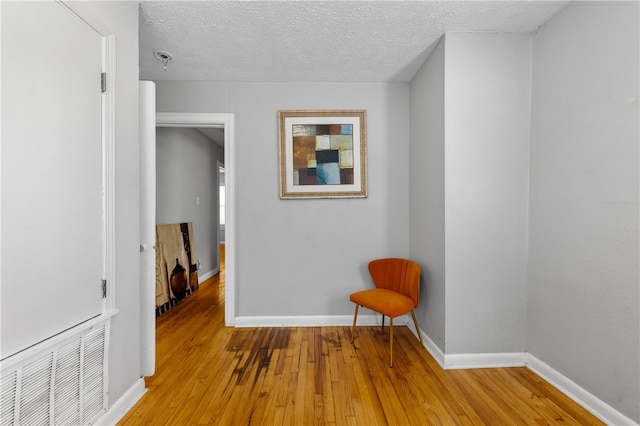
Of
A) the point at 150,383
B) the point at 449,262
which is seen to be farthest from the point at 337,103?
the point at 150,383

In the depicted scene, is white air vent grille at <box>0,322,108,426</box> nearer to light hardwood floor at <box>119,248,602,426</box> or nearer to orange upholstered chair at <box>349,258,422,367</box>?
light hardwood floor at <box>119,248,602,426</box>

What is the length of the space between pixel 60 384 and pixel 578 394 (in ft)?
8.69

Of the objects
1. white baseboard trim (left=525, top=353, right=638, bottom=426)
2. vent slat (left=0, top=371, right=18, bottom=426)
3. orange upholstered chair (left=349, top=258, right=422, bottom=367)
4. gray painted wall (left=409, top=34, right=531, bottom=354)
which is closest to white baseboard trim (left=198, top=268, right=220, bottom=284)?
orange upholstered chair (left=349, top=258, right=422, bottom=367)

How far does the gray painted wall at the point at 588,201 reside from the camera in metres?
1.37

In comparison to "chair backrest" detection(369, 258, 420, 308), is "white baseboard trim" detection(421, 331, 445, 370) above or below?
below

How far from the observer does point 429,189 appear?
88.3 inches

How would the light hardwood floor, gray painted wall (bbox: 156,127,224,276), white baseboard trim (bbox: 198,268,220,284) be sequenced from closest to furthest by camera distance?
the light hardwood floor, gray painted wall (bbox: 156,127,224,276), white baseboard trim (bbox: 198,268,220,284)

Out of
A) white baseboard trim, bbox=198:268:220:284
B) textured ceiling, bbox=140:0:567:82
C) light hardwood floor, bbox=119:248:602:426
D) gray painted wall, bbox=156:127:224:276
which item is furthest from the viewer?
white baseboard trim, bbox=198:268:220:284

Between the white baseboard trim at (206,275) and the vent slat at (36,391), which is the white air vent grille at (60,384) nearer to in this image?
the vent slat at (36,391)

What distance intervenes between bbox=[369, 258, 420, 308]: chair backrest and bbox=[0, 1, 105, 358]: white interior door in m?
2.00

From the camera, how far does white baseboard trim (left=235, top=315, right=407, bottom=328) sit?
267cm

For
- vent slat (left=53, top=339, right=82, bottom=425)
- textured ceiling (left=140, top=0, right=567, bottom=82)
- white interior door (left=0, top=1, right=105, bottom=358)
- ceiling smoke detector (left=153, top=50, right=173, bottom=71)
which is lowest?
vent slat (left=53, top=339, right=82, bottom=425)

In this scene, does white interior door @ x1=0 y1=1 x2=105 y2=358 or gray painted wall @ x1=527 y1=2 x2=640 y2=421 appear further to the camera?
gray painted wall @ x1=527 y1=2 x2=640 y2=421

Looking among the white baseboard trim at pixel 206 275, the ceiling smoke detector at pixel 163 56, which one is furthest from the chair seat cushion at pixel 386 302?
the white baseboard trim at pixel 206 275
